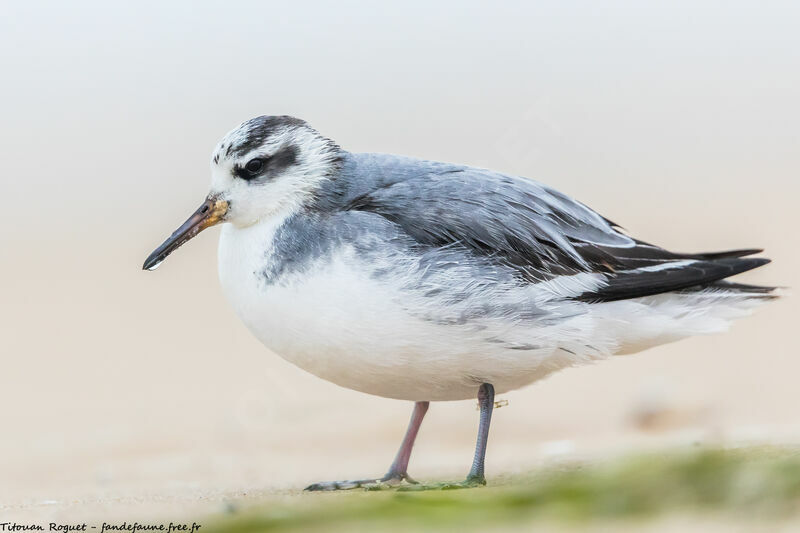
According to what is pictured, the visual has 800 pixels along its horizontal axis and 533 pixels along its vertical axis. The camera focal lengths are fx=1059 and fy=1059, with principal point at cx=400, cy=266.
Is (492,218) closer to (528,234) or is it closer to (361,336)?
(528,234)

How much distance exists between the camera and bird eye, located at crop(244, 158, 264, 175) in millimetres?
6612

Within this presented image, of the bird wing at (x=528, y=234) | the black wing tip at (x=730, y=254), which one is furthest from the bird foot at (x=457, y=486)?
the black wing tip at (x=730, y=254)

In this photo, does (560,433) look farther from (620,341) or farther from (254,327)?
(254,327)

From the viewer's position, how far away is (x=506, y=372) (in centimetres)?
618

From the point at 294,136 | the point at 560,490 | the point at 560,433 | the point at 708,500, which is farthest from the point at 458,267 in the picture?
the point at 560,433

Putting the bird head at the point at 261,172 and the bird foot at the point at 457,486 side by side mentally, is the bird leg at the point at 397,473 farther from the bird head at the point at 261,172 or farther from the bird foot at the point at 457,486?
the bird head at the point at 261,172

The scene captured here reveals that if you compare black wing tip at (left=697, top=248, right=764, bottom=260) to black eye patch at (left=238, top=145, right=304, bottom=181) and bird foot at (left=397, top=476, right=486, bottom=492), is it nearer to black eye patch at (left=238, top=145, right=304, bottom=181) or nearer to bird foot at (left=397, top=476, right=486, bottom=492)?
bird foot at (left=397, top=476, right=486, bottom=492)

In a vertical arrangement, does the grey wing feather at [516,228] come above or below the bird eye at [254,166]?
below

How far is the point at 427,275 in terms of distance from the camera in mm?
5934

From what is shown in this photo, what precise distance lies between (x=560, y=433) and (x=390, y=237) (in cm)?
318

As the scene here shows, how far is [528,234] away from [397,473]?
174cm

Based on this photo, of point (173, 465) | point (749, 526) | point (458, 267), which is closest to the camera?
point (749, 526)

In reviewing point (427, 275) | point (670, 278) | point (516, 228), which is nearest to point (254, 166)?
point (427, 275)

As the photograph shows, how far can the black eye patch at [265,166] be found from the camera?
260 inches
